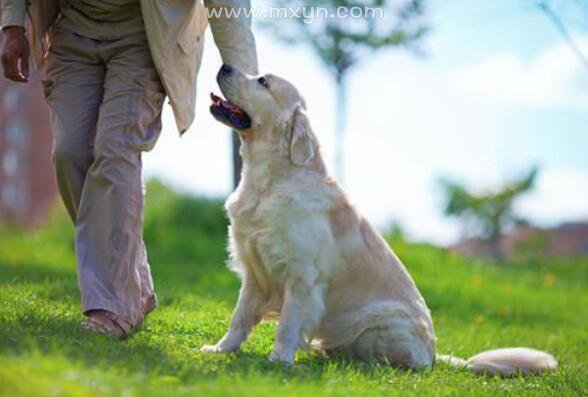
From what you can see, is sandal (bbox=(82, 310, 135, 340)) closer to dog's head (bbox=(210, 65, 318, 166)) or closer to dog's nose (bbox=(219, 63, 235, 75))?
dog's head (bbox=(210, 65, 318, 166))

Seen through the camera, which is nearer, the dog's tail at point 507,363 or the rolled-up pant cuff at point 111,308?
the rolled-up pant cuff at point 111,308

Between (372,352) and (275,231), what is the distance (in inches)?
35.7

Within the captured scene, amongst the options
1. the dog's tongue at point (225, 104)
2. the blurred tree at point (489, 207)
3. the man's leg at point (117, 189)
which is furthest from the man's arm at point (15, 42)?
the blurred tree at point (489, 207)

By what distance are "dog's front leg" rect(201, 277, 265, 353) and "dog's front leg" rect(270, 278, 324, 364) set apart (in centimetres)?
25

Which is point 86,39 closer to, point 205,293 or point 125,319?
point 125,319

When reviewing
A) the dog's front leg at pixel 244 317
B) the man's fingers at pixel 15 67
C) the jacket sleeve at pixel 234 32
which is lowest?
the dog's front leg at pixel 244 317

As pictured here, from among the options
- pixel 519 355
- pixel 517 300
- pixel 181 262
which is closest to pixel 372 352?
pixel 519 355

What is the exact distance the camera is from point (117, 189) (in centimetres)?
473

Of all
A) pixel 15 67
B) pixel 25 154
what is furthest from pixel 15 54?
pixel 25 154

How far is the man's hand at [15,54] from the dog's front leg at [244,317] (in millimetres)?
1563

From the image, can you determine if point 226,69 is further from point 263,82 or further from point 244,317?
point 244,317

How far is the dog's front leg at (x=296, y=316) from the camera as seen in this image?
4.67 m

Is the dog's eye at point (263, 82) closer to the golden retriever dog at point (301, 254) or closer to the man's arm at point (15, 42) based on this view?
the golden retriever dog at point (301, 254)

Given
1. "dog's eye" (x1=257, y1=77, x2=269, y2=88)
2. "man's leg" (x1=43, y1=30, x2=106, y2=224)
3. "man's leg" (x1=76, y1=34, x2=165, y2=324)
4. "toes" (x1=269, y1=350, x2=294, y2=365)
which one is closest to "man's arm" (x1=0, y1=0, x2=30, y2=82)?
"man's leg" (x1=43, y1=30, x2=106, y2=224)
